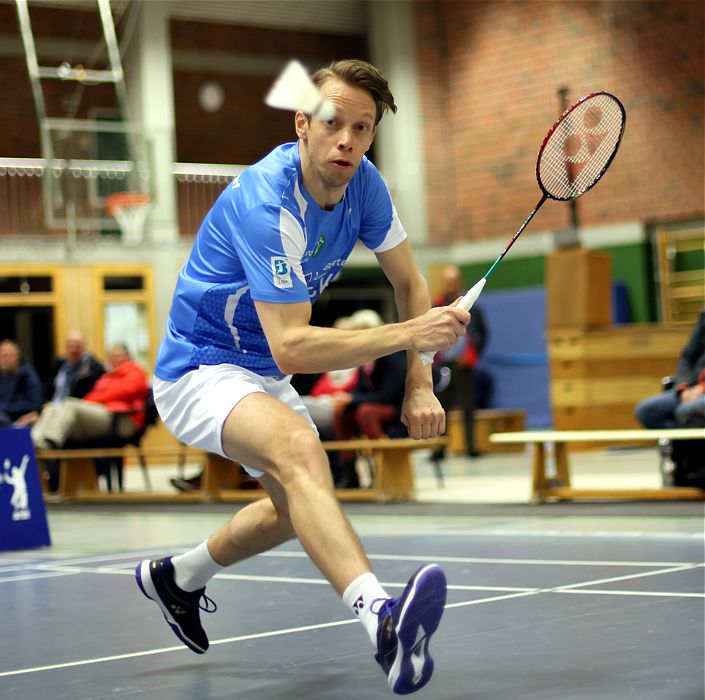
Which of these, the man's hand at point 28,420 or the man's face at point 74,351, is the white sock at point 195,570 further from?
the man's face at point 74,351

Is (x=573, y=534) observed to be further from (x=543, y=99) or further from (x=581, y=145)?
(x=543, y=99)

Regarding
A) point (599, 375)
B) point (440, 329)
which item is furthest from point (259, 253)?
point (599, 375)

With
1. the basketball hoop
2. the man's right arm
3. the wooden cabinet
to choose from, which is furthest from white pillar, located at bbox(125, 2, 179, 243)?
the man's right arm

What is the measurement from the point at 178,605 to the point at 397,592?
143 cm

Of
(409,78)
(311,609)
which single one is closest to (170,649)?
(311,609)

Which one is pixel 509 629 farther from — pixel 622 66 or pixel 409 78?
pixel 409 78

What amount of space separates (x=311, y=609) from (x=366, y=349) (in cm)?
183

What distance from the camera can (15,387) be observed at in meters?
13.0

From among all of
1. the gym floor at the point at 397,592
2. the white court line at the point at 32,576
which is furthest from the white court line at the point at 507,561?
the white court line at the point at 32,576

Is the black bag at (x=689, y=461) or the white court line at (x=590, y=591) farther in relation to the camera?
the black bag at (x=689, y=461)

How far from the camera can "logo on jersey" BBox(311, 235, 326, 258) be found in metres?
3.47

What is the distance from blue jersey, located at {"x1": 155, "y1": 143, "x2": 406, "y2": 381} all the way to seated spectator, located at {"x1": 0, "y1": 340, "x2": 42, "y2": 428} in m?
9.60

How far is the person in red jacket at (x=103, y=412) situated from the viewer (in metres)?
12.0

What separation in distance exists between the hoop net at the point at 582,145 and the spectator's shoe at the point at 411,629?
145cm
